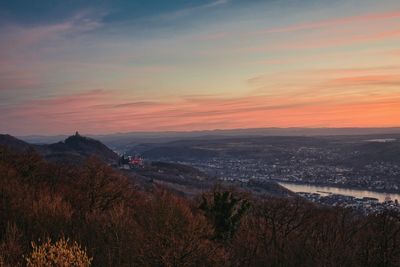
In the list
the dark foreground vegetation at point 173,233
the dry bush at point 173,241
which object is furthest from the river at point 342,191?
the dry bush at point 173,241

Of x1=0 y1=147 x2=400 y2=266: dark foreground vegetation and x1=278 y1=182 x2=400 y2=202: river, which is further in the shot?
A: x1=278 y1=182 x2=400 y2=202: river

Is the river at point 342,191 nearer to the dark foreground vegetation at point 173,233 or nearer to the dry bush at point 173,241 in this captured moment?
the dark foreground vegetation at point 173,233

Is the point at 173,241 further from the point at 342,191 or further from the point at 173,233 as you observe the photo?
the point at 342,191

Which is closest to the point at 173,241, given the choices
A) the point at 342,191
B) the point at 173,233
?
the point at 173,233

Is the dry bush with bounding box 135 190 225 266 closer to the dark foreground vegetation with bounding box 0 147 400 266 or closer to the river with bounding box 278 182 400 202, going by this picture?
the dark foreground vegetation with bounding box 0 147 400 266

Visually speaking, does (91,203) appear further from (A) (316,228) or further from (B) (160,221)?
(A) (316,228)

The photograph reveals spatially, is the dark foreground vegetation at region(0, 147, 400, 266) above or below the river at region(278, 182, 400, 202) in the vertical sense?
above

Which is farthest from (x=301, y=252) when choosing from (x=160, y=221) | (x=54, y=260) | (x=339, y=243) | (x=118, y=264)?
(x=54, y=260)

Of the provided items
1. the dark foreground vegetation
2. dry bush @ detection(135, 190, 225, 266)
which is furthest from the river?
dry bush @ detection(135, 190, 225, 266)

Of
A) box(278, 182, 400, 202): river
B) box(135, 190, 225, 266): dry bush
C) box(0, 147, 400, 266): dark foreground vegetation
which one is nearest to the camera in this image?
box(135, 190, 225, 266): dry bush
